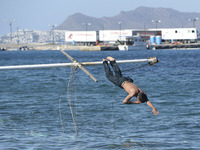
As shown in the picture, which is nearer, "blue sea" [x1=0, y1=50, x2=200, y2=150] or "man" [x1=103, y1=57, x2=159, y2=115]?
"man" [x1=103, y1=57, x2=159, y2=115]

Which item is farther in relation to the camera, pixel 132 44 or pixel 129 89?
pixel 132 44

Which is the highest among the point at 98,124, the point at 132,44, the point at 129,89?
the point at 129,89

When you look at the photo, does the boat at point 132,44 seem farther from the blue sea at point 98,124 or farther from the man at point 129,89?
the man at point 129,89

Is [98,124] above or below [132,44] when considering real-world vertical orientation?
below

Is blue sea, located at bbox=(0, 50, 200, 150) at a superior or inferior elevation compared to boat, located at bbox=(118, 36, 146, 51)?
inferior

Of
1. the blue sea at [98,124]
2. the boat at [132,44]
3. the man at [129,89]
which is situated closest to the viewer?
the man at [129,89]

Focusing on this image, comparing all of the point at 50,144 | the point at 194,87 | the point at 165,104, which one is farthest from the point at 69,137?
the point at 194,87

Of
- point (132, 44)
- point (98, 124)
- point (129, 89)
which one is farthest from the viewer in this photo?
point (132, 44)

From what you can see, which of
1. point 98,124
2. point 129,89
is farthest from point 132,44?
point 129,89

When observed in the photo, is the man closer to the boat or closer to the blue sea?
the blue sea

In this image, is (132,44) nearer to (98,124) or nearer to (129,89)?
(98,124)

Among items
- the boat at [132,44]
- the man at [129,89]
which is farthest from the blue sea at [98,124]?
the boat at [132,44]

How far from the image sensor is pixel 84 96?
128 feet

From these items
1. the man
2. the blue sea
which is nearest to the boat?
the blue sea
